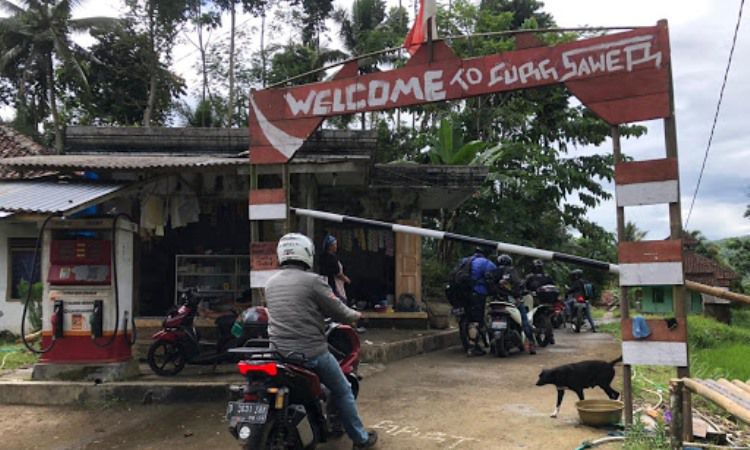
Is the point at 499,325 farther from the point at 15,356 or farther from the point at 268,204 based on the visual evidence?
the point at 15,356

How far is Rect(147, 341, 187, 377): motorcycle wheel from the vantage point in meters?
7.35

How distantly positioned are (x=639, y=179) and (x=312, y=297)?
8.32 ft

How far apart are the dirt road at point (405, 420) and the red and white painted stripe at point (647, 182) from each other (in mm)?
1838

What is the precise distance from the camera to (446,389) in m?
6.69

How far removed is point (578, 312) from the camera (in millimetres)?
12938

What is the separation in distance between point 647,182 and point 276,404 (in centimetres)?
305

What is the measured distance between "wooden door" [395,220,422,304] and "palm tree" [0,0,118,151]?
15682 mm

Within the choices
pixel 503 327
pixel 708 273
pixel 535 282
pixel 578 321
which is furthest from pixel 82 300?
pixel 708 273

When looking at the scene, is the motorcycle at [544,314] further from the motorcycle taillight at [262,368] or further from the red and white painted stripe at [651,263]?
the motorcycle taillight at [262,368]

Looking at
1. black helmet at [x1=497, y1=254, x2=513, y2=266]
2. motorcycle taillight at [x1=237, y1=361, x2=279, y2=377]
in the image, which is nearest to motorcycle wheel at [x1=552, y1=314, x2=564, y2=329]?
black helmet at [x1=497, y1=254, x2=513, y2=266]

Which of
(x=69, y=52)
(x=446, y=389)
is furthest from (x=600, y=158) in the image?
(x=69, y=52)

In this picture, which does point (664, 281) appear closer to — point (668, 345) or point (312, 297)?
point (668, 345)

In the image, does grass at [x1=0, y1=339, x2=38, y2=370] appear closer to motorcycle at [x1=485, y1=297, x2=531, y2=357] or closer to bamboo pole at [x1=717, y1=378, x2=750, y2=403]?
motorcycle at [x1=485, y1=297, x2=531, y2=357]

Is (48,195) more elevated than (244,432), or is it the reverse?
(48,195)
